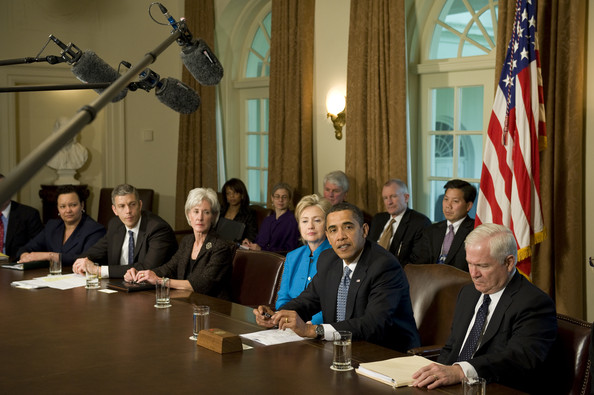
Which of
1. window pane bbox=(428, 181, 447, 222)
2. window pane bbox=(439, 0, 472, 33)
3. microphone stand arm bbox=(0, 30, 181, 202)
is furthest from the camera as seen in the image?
window pane bbox=(428, 181, 447, 222)

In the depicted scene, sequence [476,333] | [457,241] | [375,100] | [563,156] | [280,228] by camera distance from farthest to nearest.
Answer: [280,228], [375,100], [457,241], [563,156], [476,333]

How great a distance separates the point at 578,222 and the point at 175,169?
229 inches

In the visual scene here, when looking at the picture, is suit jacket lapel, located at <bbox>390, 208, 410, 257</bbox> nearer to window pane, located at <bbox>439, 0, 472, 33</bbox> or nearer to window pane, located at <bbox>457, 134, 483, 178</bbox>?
window pane, located at <bbox>457, 134, 483, 178</bbox>

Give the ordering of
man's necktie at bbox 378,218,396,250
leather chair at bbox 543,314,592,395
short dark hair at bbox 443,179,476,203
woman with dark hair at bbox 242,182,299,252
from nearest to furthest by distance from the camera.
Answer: leather chair at bbox 543,314,592,395 < short dark hair at bbox 443,179,476,203 < man's necktie at bbox 378,218,396,250 < woman with dark hair at bbox 242,182,299,252

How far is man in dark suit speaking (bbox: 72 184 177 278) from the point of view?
191 inches

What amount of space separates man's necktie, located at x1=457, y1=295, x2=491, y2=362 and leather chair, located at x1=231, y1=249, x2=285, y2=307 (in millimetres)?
1610

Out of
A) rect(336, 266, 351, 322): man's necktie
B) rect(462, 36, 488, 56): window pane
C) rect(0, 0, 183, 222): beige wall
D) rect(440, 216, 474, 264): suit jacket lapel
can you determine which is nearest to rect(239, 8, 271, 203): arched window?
rect(0, 0, 183, 222): beige wall

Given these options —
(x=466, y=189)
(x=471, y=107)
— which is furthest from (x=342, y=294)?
(x=471, y=107)

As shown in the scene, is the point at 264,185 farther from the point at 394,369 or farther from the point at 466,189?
the point at 394,369

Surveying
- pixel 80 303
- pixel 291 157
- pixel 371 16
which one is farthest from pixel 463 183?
pixel 80 303

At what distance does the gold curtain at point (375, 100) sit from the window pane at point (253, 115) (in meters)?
2.17

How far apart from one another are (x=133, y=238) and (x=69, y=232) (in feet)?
2.55

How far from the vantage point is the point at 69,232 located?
18.1 feet

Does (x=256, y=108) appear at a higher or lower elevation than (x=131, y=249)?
higher
